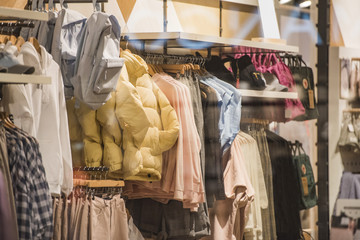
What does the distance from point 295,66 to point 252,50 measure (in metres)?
0.39

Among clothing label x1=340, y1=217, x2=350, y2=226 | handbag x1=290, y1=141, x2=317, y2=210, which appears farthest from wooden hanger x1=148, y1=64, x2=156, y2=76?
clothing label x1=340, y1=217, x2=350, y2=226

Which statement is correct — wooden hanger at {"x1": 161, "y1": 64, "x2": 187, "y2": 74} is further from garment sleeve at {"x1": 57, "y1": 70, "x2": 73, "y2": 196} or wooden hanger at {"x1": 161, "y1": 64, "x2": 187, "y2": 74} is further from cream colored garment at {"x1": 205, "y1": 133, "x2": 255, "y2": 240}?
garment sleeve at {"x1": 57, "y1": 70, "x2": 73, "y2": 196}

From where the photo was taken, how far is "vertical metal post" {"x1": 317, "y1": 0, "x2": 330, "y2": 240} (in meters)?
4.65

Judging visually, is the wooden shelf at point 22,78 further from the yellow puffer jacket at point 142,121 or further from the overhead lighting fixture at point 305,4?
the overhead lighting fixture at point 305,4

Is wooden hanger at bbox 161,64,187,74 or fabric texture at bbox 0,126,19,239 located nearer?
fabric texture at bbox 0,126,19,239

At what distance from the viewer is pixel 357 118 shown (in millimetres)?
4676

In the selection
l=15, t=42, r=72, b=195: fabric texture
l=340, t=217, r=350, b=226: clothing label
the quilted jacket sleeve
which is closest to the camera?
l=15, t=42, r=72, b=195: fabric texture

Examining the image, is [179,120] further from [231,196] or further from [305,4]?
[305,4]

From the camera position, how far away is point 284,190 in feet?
14.8

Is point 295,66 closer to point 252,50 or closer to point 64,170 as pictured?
point 252,50

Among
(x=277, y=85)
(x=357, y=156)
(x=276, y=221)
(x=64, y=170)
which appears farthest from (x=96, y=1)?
(x=357, y=156)

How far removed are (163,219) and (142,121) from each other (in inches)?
25.5

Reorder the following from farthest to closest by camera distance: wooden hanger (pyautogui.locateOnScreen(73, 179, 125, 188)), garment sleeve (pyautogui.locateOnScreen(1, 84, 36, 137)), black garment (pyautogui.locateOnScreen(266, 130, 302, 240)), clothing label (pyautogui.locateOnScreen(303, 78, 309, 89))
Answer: clothing label (pyautogui.locateOnScreen(303, 78, 309, 89)) → black garment (pyautogui.locateOnScreen(266, 130, 302, 240)) → wooden hanger (pyautogui.locateOnScreen(73, 179, 125, 188)) → garment sleeve (pyautogui.locateOnScreen(1, 84, 36, 137))

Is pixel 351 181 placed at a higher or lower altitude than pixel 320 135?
lower
